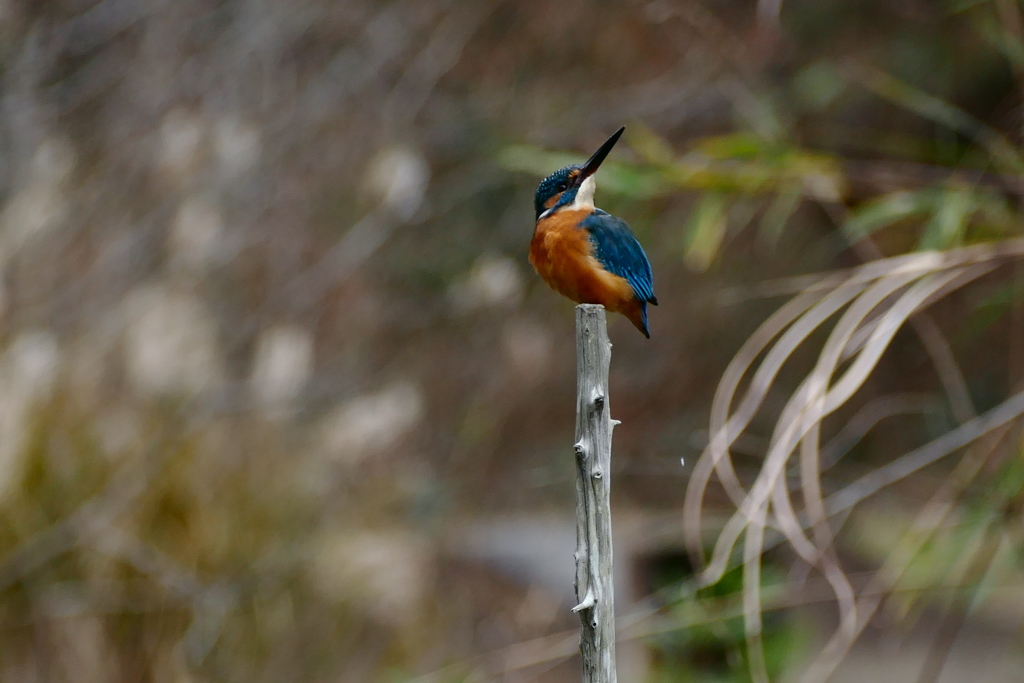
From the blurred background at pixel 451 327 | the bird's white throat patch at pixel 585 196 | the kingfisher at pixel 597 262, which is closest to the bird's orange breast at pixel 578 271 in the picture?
the kingfisher at pixel 597 262

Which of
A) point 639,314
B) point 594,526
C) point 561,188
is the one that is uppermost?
point 561,188

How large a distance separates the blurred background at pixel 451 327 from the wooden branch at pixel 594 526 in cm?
70

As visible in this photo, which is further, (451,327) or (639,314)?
(451,327)

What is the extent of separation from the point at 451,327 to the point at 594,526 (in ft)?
6.17

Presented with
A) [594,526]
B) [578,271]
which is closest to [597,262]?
[578,271]

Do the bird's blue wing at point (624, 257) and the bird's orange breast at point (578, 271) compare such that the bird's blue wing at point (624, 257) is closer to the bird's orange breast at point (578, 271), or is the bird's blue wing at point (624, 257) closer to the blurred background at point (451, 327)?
the bird's orange breast at point (578, 271)

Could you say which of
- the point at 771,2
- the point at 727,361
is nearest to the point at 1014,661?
the point at 727,361

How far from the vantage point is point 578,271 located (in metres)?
0.95

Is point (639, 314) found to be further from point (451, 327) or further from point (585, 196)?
point (451, 327)

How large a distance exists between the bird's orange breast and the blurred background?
53 cm

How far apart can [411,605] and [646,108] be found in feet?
4.84

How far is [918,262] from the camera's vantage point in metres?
1.33

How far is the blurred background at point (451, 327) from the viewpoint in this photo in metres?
1.58

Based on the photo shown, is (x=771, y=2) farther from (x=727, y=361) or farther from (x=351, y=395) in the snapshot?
(x=351, y=395)
